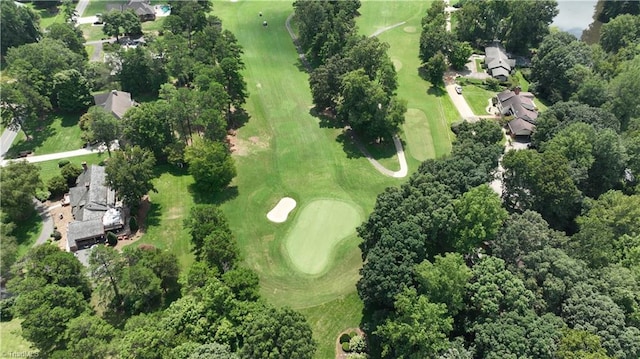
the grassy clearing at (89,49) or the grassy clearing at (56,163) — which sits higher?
the grassy clearing at (89,49)

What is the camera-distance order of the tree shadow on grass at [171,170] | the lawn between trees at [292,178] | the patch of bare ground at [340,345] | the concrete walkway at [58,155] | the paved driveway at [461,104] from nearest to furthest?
the patch of bare ground at [340,345], the lawn between trees at [292,178], the tree shadow on grass at [171,170], the concrete walkway at [58,155], the paved driveway at [461,104]

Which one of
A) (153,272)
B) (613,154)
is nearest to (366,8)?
(613,154)

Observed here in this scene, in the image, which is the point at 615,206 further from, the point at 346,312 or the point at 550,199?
the point at 346,312

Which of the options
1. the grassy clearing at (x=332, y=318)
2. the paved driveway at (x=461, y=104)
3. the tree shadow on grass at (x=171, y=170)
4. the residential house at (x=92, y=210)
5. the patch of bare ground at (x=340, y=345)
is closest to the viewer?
the patch of bare ground at (x=340, y=345)

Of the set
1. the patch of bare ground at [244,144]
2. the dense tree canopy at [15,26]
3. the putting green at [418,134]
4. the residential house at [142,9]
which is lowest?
the patch of bare ground at [244,144]

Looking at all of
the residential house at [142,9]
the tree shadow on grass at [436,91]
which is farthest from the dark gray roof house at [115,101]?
the tree shadow on grass at [436,91]

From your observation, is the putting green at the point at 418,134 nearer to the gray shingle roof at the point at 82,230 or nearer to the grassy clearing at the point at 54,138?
the gray shingle roof at the point at 82,230
